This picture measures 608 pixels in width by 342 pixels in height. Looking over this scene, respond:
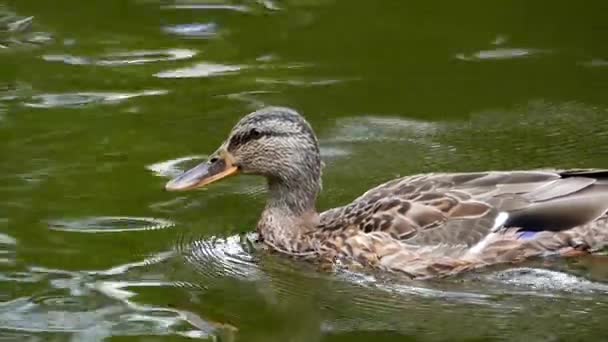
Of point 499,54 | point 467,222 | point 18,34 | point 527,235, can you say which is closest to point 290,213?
point 467,222

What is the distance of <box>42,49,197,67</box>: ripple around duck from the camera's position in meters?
14.1

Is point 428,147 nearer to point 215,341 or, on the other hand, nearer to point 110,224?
point 110,224

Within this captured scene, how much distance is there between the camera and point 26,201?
1083cm

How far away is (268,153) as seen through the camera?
10.2m

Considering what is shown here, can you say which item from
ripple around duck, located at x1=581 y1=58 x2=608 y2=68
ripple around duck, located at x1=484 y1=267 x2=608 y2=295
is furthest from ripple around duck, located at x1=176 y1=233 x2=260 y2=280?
ripple around duck, located at x1=581 y1=58 x2=608 y2=68

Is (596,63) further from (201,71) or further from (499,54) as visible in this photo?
(201,71)

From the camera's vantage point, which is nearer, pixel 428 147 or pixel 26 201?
pixel 26 201

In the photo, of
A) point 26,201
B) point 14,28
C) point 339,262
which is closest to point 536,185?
point 339,262

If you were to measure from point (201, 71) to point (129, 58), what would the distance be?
0.81 m

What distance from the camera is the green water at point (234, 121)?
9070 mm

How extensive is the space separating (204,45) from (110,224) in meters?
4.45

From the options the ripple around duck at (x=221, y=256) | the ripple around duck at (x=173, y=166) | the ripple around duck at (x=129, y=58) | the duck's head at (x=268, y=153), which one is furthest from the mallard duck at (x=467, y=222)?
the ripple around duck at (x=129, y=58)

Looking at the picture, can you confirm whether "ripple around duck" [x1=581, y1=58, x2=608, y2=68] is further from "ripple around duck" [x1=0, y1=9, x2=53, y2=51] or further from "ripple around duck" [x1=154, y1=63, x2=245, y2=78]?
"ripple around duck" [x1=0, y1=9, x2=53, y2=51]

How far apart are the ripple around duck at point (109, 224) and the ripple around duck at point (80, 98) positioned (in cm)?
255
